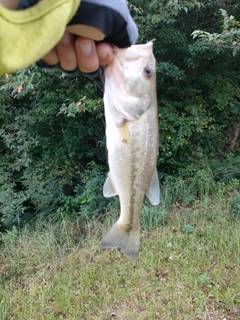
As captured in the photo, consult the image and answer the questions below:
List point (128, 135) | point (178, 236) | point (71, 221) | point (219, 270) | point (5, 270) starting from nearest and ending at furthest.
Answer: point (128, 135) → point (219, 270) → point (5, 270) → point (178, 236) → point (71, 221)

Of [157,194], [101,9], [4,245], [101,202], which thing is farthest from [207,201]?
[101,9]

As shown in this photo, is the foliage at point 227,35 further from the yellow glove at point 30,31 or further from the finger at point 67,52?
the yellow glove at point 30,31

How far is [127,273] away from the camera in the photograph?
401cm

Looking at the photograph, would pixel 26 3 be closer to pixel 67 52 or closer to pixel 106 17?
pixel 106 17

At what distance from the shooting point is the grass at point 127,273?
354 centimetres

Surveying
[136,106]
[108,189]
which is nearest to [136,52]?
[136,106]

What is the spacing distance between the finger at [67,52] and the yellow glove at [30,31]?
0.38m

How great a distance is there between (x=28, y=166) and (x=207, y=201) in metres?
2.88

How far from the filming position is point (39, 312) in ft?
11.5

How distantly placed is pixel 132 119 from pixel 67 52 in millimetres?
420

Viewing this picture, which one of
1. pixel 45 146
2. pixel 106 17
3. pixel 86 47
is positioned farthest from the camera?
pixel 45 146

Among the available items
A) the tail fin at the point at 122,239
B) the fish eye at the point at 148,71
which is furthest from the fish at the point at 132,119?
the tail fin at the point at 122,239

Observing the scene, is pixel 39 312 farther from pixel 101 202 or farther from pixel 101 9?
pixel 101 9

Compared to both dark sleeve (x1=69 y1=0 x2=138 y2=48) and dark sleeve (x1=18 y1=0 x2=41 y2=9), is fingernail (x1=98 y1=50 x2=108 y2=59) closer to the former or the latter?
dark sleeve (x1=69 y1=0 x2=138 y2=48)
